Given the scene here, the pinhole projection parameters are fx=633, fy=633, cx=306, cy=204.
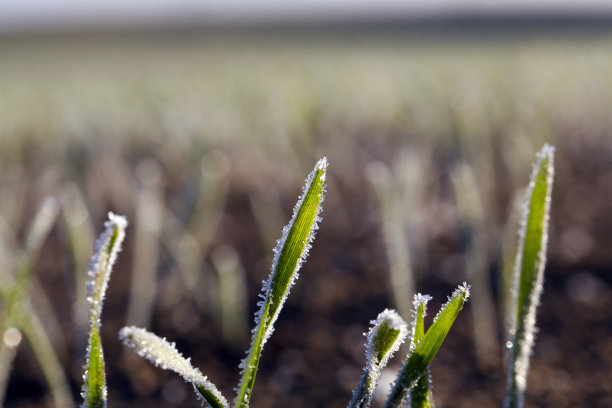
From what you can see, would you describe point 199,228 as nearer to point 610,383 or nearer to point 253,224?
point 253,224

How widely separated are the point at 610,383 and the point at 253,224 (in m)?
1.11

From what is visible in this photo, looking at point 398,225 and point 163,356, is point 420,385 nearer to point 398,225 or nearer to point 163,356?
point 163,356

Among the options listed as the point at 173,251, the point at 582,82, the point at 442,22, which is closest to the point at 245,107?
the point at 582,82

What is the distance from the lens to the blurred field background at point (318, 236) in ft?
2.97

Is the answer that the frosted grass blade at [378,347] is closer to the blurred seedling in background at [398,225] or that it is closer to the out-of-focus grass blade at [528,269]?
the out-of-focus grass blade at [528,269]

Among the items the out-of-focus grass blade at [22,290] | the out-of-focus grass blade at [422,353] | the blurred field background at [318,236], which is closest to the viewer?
the out-of-focus grass blade at [422,353]

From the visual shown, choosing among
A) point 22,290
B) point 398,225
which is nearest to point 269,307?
point 22,290

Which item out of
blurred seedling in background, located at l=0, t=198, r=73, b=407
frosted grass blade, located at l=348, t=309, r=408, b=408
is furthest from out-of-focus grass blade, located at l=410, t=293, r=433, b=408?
blurred seedling in background, located at l=0, t=198, r=73, b=407

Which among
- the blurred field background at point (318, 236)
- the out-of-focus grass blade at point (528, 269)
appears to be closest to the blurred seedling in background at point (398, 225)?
the blurred field background at point (318, 236)

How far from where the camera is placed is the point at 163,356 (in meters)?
0.40

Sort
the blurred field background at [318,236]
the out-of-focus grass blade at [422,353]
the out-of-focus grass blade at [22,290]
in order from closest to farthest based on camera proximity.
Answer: the out-of-focus grass blade at [422,353]
the out-of-focus grass blade at [22,290]
the blurred field background at [318,236]

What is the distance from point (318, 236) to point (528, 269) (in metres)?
1.16

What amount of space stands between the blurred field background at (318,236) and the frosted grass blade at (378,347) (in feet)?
1.29

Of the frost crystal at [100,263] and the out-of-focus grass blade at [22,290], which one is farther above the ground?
the out-of-focus grass blade at [22,290]
